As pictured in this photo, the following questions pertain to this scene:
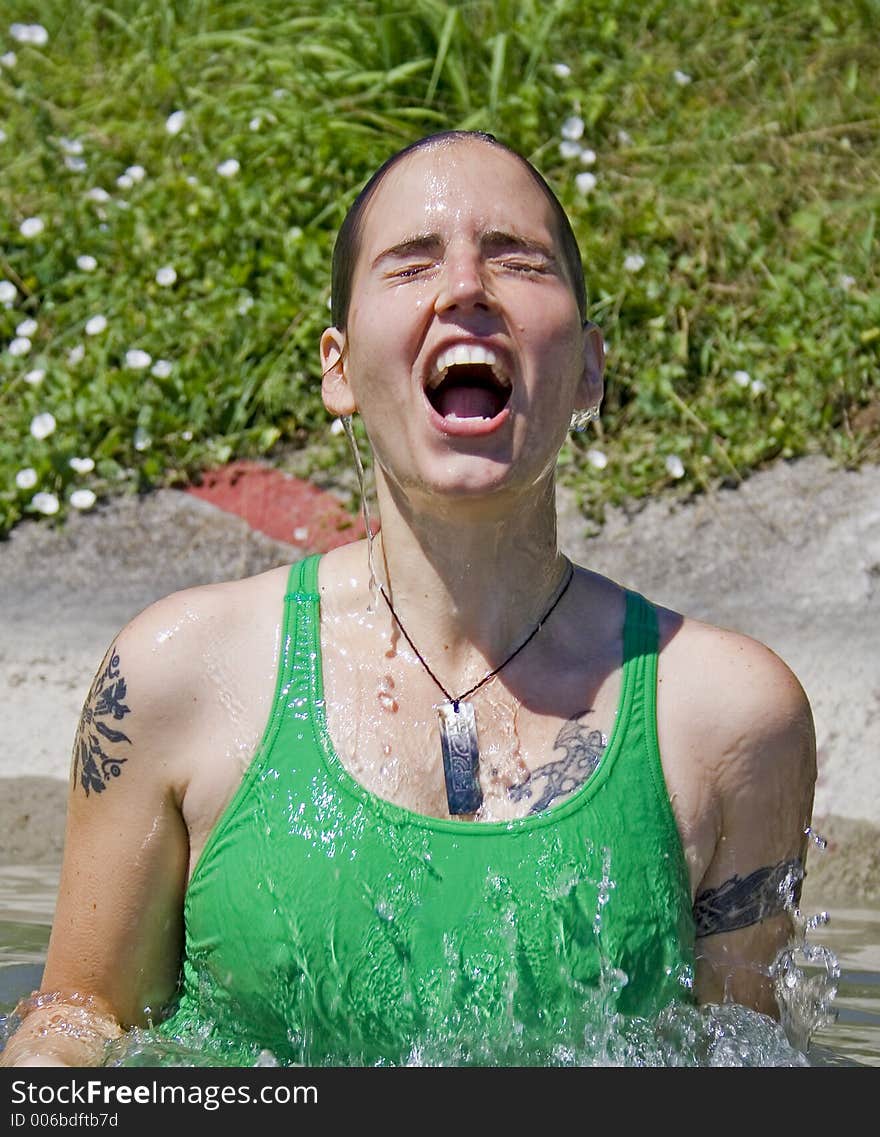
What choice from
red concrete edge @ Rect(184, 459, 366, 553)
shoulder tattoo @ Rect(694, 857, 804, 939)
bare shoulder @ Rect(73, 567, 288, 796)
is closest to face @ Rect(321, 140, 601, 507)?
bare shoulder @ Rect(73, 567, 288, 796)

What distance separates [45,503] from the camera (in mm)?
5625

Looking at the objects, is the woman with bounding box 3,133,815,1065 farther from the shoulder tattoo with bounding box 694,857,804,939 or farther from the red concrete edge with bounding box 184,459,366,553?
the red concrete edge with bounding box 184,459,366,553

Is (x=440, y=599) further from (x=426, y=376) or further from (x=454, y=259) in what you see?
(x=454, y=259)

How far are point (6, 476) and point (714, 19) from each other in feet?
11.5

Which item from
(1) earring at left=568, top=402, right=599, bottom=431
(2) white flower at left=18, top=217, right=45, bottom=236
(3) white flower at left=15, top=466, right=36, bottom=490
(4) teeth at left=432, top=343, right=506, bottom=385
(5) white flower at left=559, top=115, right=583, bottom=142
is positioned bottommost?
(3) white flower at left=15, top=466, right=36, bottom=490

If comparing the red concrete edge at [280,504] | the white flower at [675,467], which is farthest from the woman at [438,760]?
the white flower at [675,467]

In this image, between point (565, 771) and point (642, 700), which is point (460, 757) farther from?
point (642, 700)

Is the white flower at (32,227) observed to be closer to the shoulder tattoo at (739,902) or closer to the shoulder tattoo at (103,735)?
the shoulder tattoo at (103,735)

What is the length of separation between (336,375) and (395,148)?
3847 mm

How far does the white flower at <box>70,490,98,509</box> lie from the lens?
18.5 ft

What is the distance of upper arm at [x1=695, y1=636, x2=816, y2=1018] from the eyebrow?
2.22 feet

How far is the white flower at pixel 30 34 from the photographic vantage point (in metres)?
7.48
